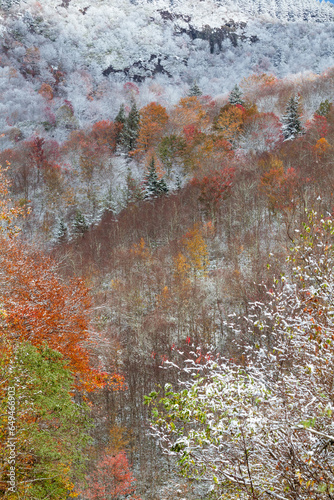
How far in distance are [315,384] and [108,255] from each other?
25.4m

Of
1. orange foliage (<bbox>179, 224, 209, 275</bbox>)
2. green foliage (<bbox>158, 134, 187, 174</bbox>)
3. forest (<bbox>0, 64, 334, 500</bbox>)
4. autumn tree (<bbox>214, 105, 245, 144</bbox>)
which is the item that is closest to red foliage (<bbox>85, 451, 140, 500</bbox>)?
forest (<bbox>0, 64, 334, 500</bbox>)

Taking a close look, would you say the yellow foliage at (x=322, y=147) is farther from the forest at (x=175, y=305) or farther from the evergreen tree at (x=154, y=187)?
the evergreen tree at (x=154, y=187)

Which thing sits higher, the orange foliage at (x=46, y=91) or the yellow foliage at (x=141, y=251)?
the orange foliage at (x=46, y=91)

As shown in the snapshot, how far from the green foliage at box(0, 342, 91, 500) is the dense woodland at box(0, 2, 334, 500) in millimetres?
47

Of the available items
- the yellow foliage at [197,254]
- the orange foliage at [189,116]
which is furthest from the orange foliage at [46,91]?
the yellow foliage at [197,254]

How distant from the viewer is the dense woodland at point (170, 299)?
3570 mm

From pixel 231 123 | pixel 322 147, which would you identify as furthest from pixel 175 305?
pixel 231 123

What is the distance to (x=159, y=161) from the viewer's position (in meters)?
39.0

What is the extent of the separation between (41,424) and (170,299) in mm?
15464

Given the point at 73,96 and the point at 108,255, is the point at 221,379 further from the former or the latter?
the point at 73,96

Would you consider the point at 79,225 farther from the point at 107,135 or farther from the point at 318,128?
the point at 318,128

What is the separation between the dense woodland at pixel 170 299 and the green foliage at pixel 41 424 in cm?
5

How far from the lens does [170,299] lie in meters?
21.7

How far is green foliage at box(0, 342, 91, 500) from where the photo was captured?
5266mm
